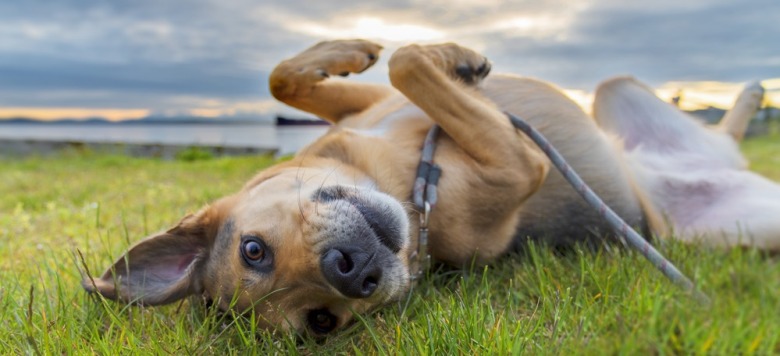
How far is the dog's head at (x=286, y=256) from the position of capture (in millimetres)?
2467

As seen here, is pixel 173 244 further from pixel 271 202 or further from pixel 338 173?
pixel 338 173

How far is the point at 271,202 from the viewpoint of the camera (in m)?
2.82

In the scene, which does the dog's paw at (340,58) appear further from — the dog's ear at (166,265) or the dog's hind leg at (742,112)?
the dog's hind leg at (742,112)

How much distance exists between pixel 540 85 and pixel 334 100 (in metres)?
1.37

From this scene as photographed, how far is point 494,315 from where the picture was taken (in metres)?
2.45

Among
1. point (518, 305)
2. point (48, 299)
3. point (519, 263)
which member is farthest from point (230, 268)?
point (519, 263)

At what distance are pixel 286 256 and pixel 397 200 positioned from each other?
0.67m

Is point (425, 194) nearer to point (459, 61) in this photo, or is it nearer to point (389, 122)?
point (389, 122)

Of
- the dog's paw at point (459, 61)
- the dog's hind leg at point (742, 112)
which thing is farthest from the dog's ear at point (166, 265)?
the dog's hind leg at point (742, 112)

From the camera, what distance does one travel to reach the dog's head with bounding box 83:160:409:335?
8.09 feet

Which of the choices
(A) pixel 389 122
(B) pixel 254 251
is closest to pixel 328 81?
(A) pixel 389 122

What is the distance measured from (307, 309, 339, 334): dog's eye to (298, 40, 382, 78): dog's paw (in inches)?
68.0

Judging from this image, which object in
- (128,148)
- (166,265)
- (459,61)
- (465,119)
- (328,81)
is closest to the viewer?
(166,265)

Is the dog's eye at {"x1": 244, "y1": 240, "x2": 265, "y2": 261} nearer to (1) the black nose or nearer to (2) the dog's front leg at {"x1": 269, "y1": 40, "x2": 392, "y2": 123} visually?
(1) the black nose
